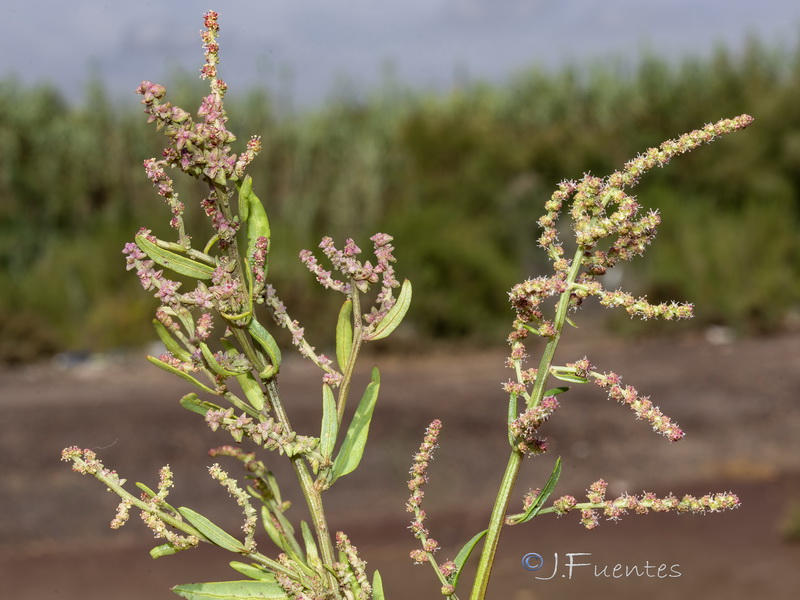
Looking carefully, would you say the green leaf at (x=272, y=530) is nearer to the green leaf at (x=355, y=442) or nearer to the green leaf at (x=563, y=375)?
the green leaf at (x=355, y=442)

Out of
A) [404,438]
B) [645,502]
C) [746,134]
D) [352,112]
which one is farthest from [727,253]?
[645,502]

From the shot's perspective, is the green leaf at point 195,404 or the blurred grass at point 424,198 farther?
the blurred grass at point 424,198

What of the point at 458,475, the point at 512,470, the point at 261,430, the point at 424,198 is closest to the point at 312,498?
the point at 261,430

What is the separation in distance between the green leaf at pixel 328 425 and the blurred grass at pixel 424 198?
36.5 feet

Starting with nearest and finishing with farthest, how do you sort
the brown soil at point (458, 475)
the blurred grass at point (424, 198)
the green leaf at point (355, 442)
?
the green leaf at point (355, 442) < the brown soil at point (458, 475) < the blurred grass at point (424, 198)

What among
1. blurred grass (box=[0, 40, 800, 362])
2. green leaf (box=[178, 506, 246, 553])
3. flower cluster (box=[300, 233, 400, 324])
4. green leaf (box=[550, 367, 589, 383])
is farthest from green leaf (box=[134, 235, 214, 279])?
blurred grass (box=[0, 40, 800, 362])

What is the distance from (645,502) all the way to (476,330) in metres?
11.6

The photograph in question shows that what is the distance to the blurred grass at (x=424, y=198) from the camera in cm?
1270

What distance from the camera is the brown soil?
23.7 ft

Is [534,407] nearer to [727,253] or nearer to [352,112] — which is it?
[727,253]

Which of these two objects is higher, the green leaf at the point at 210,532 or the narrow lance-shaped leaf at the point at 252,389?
the narrow lance-shaped leaf at the point at 252,389

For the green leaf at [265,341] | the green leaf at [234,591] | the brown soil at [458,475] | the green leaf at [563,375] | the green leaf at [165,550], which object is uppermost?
the green leaf at [265,341]

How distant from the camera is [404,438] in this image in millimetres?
9172

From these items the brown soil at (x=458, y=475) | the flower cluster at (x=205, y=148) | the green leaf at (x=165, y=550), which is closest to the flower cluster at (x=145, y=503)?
the green leaf at (x=165, y=550)
